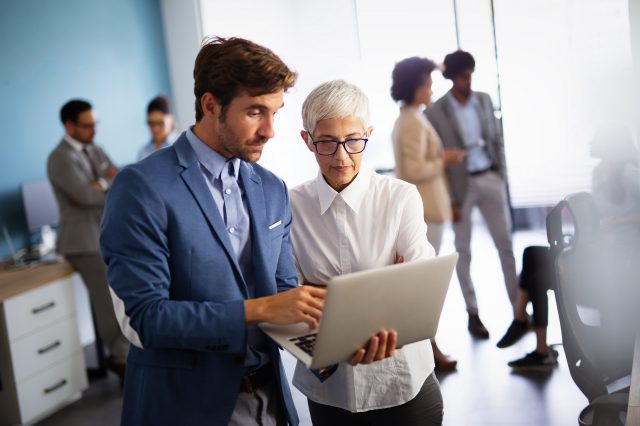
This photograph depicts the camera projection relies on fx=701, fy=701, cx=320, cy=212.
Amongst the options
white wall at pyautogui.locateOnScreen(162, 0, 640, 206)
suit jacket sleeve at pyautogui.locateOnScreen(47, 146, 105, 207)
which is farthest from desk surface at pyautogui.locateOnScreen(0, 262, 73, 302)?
white wall at pyautogui.locateOnScreen(162, 0, 640, 206)

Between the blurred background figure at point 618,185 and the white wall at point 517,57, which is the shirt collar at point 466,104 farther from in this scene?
the blurred background figure at point 618,185

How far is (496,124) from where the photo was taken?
418 cm

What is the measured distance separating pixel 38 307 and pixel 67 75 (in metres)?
1.93

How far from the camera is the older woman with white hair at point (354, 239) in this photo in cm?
170

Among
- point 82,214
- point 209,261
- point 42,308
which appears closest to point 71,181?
point 82,214

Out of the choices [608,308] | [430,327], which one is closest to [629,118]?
[608,308]

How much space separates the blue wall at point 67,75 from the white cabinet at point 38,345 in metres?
0.75

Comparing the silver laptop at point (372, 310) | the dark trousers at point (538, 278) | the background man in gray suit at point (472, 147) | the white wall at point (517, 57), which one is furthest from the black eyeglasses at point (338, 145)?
the background man in gray suit at point (472, 147)

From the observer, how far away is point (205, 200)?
1474 mm

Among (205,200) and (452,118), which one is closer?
(205,200)

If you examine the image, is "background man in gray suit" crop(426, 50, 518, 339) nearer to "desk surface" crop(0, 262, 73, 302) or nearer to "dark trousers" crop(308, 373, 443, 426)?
"desk surface" crop(0, 262, 73, 302)

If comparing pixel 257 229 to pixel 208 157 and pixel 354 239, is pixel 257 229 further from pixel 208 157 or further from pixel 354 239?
pixel 354 239

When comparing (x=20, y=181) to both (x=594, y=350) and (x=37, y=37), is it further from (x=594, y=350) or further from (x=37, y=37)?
(x=594, y=350)

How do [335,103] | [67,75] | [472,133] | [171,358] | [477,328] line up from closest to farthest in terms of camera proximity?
1. [171,358]
2. [335,103]
3. [472,133]
4. [477,328]
5. [67,75]
